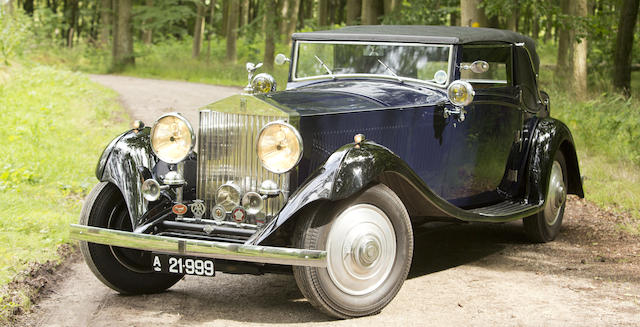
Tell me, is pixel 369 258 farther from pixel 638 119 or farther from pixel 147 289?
pixel 638 119

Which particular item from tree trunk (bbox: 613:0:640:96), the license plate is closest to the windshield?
the license plate

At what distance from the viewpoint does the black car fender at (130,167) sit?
15.8ft

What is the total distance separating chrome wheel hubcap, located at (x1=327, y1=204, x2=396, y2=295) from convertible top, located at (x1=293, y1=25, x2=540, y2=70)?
185 centimetres

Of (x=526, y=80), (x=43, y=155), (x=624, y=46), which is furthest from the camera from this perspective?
(x=624, y=46)

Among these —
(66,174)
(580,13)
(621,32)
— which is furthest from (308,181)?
(621,32)

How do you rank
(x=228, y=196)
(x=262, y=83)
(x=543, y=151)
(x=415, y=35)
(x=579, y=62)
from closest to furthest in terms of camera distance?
(x=228, y=196), (x=415, y=35), (x=262, y=83), (x=543, y=151), (x=579, y=62)

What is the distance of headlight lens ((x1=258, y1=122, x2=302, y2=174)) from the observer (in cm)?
448

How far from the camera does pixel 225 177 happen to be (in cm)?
489

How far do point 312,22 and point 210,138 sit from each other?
23.0 meters

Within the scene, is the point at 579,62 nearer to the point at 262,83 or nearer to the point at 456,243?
the point at 456,243

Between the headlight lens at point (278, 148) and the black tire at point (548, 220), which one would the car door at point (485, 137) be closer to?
the black tire at point (548, 220)

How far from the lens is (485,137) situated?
6.07 metres

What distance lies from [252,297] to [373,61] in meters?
2.20

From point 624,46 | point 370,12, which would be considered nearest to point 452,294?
point 624,46
